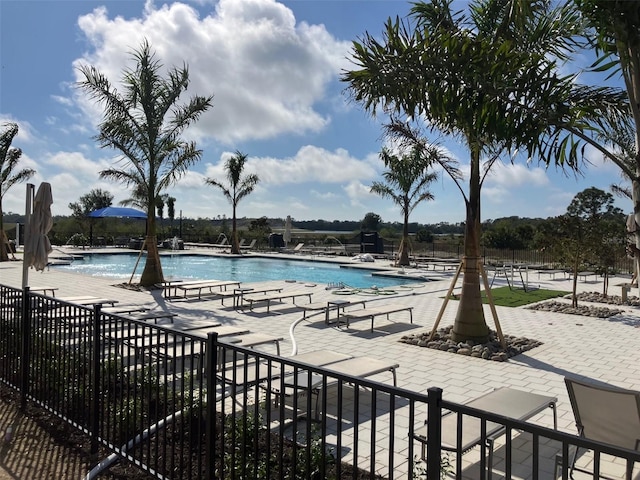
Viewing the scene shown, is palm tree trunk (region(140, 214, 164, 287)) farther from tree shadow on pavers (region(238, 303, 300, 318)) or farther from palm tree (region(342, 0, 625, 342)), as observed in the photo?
palm tree (region(342, 0, 625, 342))

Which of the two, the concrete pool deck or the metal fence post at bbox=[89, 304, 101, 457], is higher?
the metal fence post at bbox=[89, 304, 101, 457]

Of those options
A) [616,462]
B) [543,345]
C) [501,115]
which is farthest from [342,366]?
[543,345]

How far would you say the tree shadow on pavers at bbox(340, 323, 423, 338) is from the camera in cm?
910

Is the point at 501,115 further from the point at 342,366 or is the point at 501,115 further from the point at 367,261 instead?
the point at 367,261

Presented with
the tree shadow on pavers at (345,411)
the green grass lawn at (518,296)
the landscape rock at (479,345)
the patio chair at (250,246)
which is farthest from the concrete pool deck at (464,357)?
the patio chair at (250,246)

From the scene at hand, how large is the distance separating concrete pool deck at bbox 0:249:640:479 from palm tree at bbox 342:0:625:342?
286 cm

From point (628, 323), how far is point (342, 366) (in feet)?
26.8

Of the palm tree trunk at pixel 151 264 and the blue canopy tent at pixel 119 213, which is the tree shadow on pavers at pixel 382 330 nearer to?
the palm tree trunk at pixel 151 264

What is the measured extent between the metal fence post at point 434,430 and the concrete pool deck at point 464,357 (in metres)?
2.00

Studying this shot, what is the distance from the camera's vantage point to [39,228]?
26.2 feet

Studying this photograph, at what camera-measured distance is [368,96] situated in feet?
18.8

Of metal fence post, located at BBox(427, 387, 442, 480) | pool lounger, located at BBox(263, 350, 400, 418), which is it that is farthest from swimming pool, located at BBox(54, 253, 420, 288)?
metal fence post, located at BBox(427, 387, 442, 480)

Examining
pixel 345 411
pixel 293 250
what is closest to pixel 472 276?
pixel 345 411

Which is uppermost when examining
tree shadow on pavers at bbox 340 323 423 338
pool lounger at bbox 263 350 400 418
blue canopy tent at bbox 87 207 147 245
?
blue canopy tent at bbox 87 207 147 245
